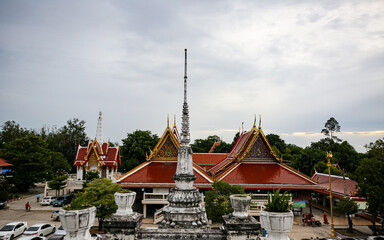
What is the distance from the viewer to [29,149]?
101ft

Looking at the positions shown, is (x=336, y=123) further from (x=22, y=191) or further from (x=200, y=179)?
(x=22, y=191)

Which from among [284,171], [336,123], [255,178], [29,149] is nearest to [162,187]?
[255,178]

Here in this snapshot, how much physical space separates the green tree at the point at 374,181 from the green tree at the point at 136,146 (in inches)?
1034

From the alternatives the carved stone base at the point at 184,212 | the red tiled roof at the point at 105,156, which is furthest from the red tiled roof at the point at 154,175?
the carved stone base at the point at 184,212

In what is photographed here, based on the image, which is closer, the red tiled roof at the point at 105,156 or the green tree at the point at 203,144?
the red tiled roof at the point at 105,156

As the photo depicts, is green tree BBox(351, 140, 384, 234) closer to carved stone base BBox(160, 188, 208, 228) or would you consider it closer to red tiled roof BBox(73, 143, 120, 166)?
carved stone base BBox(160, 188, 208, 228)

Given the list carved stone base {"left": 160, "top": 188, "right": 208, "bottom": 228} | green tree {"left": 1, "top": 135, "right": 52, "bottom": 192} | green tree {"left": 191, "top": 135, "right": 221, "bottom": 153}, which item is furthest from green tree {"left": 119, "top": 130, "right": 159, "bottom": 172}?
carved stone base {"left": 160, "top": 188, "right": 208, "bottom": 228}

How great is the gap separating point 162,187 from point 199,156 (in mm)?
15408

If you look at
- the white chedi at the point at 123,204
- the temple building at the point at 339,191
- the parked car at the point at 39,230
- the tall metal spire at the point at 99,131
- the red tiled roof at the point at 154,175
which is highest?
the tall metal spire at the point at 99,131

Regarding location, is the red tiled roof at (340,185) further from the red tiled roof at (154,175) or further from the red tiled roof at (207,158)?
the red tiled roof at (207,158)

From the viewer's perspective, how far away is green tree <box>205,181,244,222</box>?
14.8 metres

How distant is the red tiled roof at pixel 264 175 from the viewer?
1916cm

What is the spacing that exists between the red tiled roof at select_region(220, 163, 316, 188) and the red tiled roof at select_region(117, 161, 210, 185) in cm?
245

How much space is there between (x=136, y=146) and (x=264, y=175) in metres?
21.4
